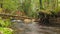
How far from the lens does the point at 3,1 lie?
105ft

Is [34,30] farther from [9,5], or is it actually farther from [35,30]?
[9,5]

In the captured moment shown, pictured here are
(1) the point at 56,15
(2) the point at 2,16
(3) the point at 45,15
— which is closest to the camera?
(2) the point at 2,16

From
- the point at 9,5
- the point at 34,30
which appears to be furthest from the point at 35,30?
the point at 9,5

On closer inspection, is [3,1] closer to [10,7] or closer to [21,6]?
[10,7]

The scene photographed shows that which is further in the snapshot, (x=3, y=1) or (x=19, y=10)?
(x=19, y=10)

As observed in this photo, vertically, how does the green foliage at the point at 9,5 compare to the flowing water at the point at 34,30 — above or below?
above

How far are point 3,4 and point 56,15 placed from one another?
12.3m

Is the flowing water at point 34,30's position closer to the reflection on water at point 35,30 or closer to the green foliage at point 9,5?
the reflection on water at point 35,30

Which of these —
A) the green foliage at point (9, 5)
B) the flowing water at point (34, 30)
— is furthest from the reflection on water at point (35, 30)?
the green foliage at point (9, 5)

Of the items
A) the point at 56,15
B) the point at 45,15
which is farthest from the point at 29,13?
the point at 45,15

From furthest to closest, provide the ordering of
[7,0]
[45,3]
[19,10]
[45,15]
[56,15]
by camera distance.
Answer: [45,3], [19,10], [7,0], [56,15], [45,15]

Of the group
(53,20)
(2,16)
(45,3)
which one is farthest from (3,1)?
(2,16)

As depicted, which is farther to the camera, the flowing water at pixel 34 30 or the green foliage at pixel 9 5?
the green foliage at pixel 9 5

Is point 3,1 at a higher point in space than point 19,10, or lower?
higher
